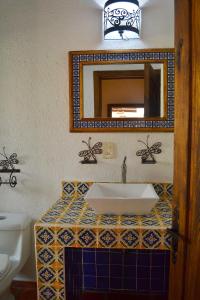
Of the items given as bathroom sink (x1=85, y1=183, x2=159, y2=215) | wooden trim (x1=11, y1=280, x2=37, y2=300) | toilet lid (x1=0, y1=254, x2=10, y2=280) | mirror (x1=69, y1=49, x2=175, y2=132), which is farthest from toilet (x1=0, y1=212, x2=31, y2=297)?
mirror (x1=69, y1=49, x2=175, y2=132)

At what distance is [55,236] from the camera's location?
144 cm

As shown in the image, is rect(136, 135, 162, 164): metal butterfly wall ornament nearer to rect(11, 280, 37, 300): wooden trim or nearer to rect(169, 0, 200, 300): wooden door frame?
rect(169, 0, 200, 300): wooden door frame

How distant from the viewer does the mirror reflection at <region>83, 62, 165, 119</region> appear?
1886mm

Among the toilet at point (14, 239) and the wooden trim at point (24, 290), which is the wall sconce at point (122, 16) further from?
the wooden trim at point (24, 290)

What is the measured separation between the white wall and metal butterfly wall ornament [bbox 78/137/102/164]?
5 centimetres

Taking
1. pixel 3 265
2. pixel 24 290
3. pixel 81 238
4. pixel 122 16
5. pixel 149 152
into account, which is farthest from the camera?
pixel 24 290

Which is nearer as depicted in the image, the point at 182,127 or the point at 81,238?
the point at 182,127

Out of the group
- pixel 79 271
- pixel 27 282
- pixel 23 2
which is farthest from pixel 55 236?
pixel 23 2

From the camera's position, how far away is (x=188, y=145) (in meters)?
0.83

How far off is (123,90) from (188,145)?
1.15 meters

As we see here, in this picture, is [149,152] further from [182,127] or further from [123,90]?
[182,127]

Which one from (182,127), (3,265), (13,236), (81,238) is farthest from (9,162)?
(182,127)

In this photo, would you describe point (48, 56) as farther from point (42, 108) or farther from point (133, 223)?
point (133, 223)

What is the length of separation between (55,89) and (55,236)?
1.06 m
